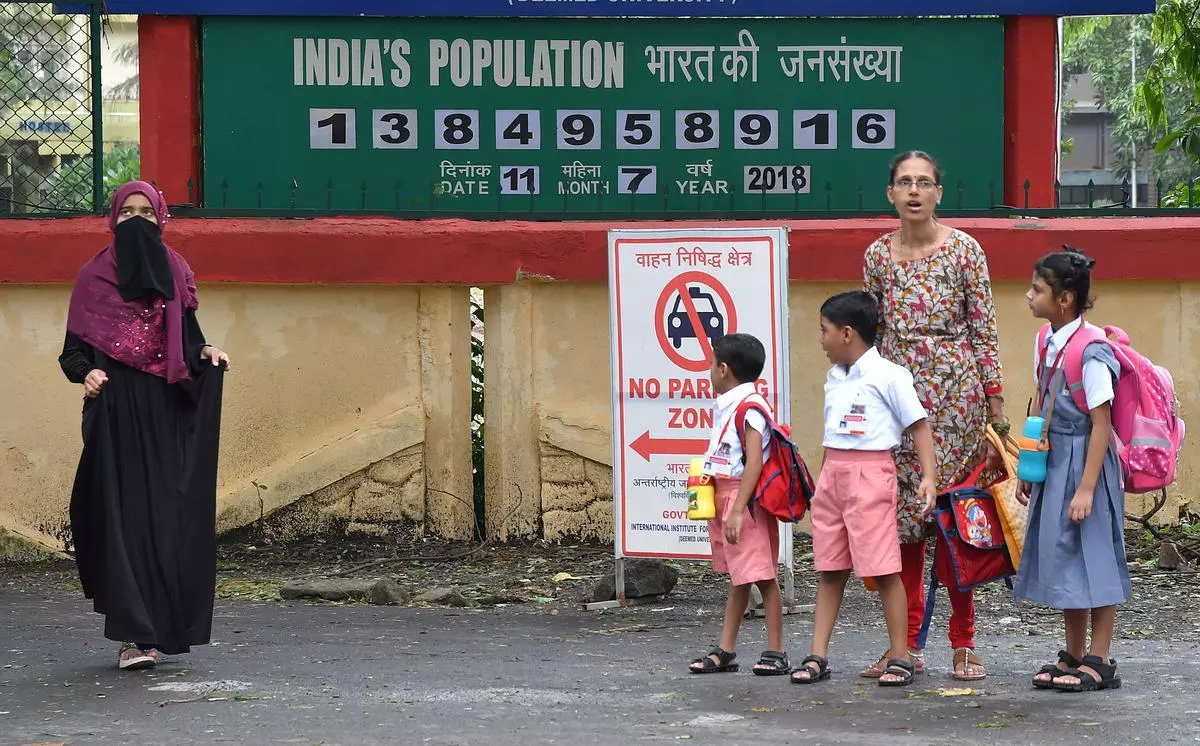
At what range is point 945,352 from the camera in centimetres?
561

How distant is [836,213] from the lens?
348 inches

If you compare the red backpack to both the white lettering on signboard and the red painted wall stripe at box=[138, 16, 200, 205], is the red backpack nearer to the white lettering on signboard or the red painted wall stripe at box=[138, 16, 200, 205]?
the white lettering on signboard

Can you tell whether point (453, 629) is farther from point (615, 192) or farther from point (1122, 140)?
point (1122, 140)

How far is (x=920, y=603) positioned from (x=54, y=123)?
17.9ft

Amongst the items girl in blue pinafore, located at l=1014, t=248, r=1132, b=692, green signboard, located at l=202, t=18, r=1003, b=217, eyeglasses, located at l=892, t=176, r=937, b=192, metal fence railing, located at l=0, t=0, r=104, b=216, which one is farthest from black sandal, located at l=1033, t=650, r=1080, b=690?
metal fence railing, located at l=0, t=0, r=104, b=216

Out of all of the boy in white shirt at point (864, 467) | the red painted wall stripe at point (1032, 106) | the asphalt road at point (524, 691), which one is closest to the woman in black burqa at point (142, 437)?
the asphalt road at point (524, 691)

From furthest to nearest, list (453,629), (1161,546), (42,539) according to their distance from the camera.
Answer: (42,539) → (1161,546) → (453,629)

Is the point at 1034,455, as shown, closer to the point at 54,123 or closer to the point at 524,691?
the point at 524,691

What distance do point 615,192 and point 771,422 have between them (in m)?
3.62

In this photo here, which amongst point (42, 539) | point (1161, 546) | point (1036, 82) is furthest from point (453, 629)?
point (1036, 82)

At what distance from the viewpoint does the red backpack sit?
5.66 metres

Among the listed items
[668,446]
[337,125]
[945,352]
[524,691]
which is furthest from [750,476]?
[337,125]

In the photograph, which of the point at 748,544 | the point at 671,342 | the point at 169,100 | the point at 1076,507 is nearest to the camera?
the point at 1076,507

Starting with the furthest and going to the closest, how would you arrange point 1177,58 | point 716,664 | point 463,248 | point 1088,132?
point 1088,132 → point 1177,58 → point 463,248 → point 716,664
